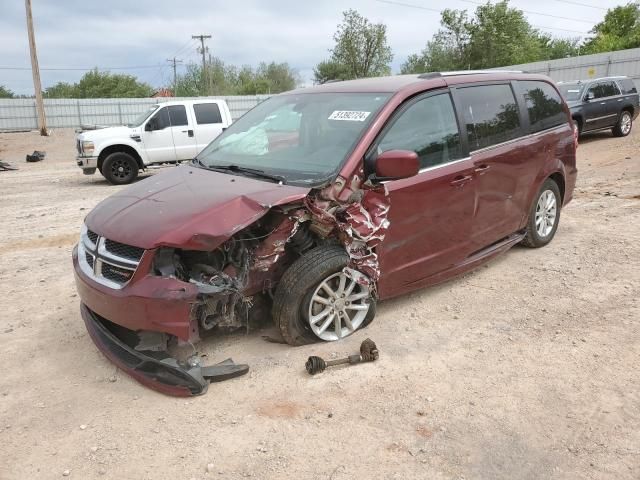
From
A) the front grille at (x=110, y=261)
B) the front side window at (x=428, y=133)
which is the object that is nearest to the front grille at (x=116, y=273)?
the front grille at (x=110, y=261)

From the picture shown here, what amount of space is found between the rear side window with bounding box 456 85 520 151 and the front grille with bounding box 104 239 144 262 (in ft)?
9.06

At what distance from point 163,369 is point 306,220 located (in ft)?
4.18

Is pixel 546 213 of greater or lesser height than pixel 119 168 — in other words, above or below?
below

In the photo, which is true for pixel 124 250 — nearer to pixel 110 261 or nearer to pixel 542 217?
pixel 110 261

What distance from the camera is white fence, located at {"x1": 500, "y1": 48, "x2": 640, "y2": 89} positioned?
23844mm

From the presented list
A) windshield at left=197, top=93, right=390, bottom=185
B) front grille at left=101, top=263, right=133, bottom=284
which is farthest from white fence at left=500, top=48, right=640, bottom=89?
front grille at left=101, top=263, right=133, bottom=284

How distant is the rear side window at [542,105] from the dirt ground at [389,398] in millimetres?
1471

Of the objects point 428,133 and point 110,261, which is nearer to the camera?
point 110,261

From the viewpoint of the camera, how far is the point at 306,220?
11.7 ft

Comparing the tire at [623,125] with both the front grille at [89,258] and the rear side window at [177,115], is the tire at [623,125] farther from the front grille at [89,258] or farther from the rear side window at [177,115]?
the front grille at [89,258]

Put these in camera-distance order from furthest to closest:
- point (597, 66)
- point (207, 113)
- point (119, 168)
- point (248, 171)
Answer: point (597, 66) → point (207, 113) → point (119, 168) → point (248, 171)

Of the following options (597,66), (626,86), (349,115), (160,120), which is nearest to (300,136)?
(349,115)

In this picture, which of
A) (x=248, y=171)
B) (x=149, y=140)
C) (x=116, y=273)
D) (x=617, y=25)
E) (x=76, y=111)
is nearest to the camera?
(x=116, y=273)

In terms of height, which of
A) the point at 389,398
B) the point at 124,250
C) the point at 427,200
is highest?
the point at 427,200
